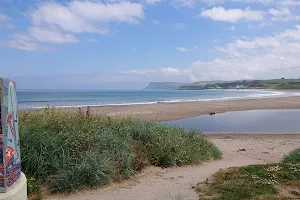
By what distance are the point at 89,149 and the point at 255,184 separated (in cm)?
396

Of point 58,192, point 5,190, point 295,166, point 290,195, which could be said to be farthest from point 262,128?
point 5,190

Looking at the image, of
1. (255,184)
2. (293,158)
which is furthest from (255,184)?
(293,158)

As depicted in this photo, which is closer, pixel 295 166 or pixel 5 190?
pixel 5 190

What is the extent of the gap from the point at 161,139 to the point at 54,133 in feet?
10.9

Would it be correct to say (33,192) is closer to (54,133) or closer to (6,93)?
(54,133)

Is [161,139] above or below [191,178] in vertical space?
above

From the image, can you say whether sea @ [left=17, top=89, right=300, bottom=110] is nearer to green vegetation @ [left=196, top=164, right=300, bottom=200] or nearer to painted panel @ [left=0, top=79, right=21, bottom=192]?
green vegetation @ [left=196, top=164, right=300, bottom=200]

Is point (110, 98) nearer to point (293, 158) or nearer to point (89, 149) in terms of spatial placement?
point (293, 158)

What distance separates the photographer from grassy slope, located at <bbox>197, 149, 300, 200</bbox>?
254 inches

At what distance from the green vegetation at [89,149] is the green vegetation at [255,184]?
1.92 m

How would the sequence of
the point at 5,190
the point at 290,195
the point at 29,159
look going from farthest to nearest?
the point at 29,159, the point at 290,195, the point at 5,190

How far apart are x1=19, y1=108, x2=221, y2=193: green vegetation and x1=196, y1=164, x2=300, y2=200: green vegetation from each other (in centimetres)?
192

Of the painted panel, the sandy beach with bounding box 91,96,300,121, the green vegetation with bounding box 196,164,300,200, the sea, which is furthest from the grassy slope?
the sea

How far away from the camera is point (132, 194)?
690 centimetres
